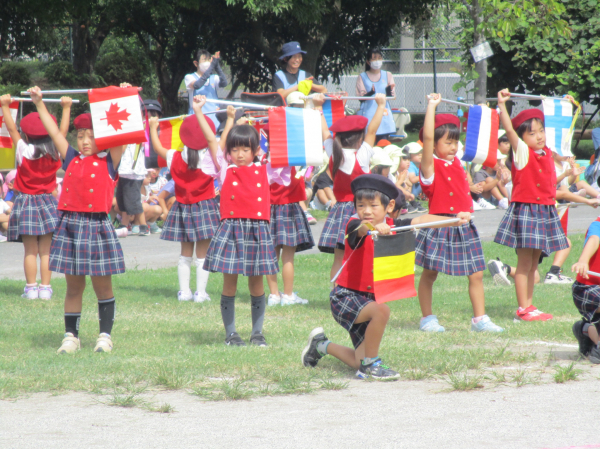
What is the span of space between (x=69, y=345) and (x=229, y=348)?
1.12m

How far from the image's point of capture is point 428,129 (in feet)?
18.7

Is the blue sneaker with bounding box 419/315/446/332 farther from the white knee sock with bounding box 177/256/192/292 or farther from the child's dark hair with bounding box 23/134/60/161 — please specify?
the child's dark hair with bounding box 23/134/60/161

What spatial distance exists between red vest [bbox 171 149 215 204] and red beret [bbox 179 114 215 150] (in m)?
0.36

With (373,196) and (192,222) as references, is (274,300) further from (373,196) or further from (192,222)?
(373,196)

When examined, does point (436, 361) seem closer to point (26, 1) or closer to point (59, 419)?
point (59, 419)

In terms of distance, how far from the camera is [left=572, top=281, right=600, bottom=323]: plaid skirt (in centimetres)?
500

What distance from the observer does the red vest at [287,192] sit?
715 centimetres

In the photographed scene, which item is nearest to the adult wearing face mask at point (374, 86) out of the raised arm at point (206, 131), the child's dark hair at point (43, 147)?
the child's dark hair at point (43, 147)

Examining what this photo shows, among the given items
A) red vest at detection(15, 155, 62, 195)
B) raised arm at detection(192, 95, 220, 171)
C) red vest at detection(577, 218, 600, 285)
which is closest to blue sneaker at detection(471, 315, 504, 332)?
red vest at detection(577, 218, 600, 285)

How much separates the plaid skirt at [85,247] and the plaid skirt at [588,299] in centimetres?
312

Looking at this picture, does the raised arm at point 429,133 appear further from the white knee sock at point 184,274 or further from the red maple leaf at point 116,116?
the white knee sock at point 184,274

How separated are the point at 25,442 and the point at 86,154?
2.48 meters

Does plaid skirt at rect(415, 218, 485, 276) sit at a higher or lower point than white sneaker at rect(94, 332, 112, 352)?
higher

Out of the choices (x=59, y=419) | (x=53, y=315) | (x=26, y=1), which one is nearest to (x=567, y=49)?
(x=26, y=1)
